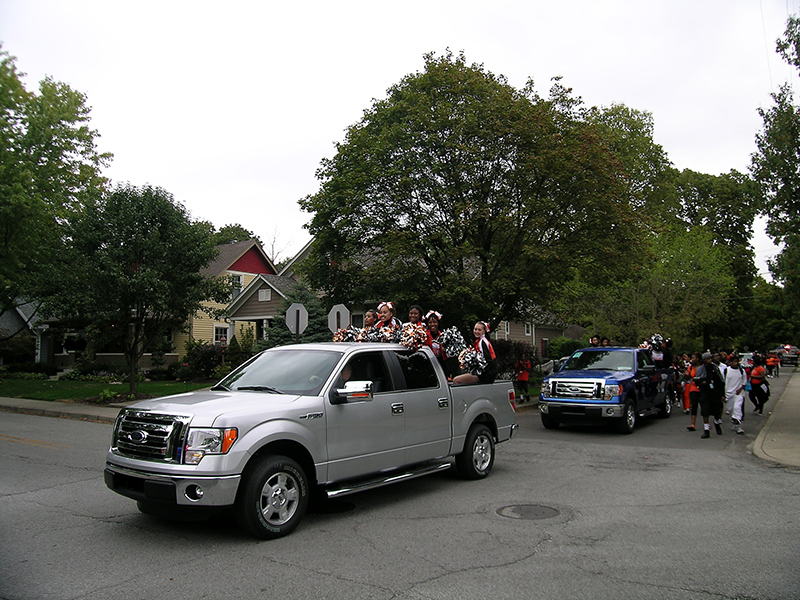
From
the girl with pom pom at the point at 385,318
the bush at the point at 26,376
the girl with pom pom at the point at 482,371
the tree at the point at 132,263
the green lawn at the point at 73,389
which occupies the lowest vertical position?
the green lawn at the point at 73,389

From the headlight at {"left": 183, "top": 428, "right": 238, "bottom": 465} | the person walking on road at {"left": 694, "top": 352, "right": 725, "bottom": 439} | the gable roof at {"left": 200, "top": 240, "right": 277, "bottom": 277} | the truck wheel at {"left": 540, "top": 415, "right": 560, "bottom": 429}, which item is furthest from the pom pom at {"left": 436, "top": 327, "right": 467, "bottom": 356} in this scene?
the gable roof at {"left": 200, "top": 240, "right": 277, "bottom": 277}

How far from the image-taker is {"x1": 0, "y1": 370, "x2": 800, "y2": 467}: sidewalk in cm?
1099

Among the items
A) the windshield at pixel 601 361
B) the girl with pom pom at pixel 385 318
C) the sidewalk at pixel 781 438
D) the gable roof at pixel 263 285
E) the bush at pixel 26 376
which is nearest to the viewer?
the girl with pom pom at pixel 385 318

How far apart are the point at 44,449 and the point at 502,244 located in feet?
46.3

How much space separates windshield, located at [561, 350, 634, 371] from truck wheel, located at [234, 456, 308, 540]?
10157 millimetres

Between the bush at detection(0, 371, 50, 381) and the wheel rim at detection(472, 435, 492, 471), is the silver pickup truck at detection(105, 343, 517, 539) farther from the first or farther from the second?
the bush at detection(0, 371, 50, 381)

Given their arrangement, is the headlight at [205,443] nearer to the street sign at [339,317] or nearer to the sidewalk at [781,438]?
the sidewalk at [781,438]

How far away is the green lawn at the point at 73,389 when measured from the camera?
2177 cm

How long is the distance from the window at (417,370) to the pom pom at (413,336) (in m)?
0.09

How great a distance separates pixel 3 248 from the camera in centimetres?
2261

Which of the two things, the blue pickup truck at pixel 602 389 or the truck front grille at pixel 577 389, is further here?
the truck front grille at pixel 577 389

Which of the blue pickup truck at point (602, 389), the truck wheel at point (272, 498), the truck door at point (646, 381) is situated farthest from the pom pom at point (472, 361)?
the truck door at point (646, 381)

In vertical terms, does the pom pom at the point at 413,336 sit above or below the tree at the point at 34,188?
below

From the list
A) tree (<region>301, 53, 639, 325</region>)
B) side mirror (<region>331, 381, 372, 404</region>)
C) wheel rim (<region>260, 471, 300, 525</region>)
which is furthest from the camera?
tree (<region>301, 53, 639, 325</region>)
